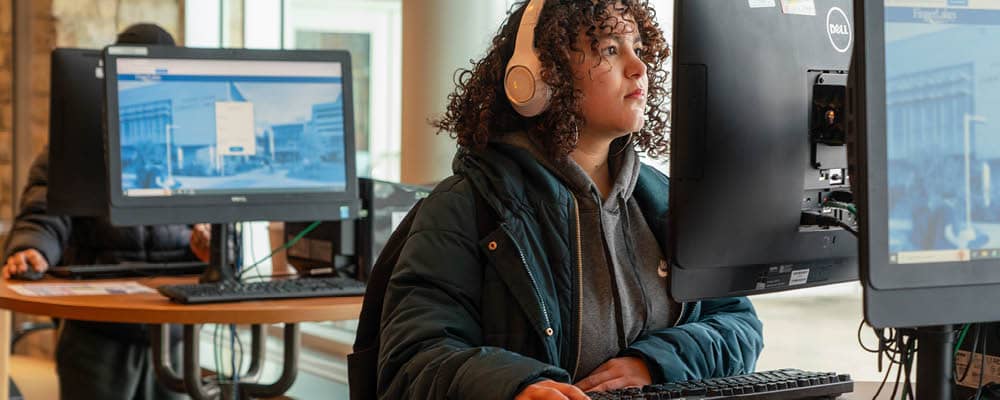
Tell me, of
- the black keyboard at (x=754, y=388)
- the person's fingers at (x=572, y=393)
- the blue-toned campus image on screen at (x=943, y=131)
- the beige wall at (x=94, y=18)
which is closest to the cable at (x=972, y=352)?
the black keyboard at (x=754, y=388)

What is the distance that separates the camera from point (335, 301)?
2.56 meters

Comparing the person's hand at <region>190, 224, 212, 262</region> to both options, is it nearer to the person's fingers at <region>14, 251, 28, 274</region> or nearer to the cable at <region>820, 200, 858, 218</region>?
the person's fingers at <region>14, 251, 28, 274</region>

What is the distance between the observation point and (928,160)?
1128mm

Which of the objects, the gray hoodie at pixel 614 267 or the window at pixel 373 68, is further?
the window at pixel 373 68

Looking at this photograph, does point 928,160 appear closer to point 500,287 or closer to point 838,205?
point 838,205

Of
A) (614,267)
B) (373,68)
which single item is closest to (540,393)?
(614,267)

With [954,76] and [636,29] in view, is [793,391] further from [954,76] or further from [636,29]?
[636,29]

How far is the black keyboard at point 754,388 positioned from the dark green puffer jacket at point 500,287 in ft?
0.42

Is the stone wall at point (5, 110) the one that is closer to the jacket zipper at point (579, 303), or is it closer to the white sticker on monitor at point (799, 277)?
the jacket zipper at point (579, 303)

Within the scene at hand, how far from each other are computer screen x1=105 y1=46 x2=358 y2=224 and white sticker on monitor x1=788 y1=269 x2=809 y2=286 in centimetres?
150

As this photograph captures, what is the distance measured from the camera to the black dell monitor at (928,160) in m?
1.10

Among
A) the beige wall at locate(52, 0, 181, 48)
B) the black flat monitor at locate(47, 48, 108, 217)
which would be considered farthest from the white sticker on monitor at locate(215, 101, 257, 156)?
the beige wall at locate(52, 0, 181, 48)

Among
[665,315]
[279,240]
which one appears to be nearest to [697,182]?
[665,315]

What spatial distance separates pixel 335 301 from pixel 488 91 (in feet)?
3.38
